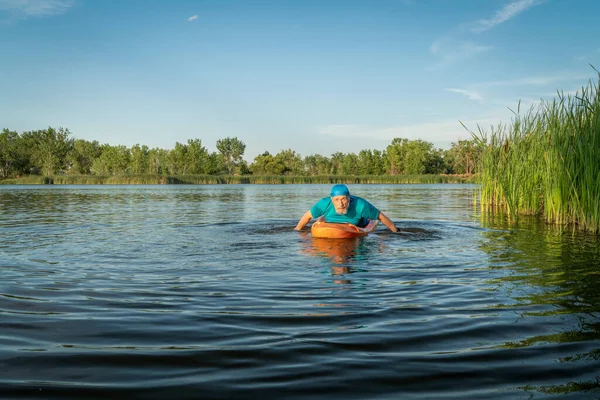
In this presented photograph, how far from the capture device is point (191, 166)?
112 metres

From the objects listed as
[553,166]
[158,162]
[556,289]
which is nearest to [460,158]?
[158,162]

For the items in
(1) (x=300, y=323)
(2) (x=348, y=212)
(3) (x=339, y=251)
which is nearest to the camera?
(1) (x=300, y=323)

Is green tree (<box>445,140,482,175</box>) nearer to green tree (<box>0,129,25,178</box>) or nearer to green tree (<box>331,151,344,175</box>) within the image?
green tree (<box>331,151,344,175</box>)

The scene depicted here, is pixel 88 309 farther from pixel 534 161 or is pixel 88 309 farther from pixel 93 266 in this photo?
pixel 534 161

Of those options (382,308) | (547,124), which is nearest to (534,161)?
(547,124)

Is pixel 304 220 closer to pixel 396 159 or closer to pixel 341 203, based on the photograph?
pixel 341 203

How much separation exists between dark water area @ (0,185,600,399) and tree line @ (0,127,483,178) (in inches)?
3912

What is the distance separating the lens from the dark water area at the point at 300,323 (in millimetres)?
3018

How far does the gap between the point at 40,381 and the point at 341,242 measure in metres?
7.71

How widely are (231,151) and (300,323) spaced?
130 metres

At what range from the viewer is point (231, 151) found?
132375 millimetres

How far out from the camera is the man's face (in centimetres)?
1034

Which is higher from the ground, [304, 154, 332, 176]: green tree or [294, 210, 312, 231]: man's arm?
[304, 154, 332, 176]: green tree

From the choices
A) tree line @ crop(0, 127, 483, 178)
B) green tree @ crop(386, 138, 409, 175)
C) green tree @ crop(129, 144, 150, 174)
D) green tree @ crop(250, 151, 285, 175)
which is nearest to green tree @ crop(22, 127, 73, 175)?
tree line @ crop(0, 127, 483, 178)
